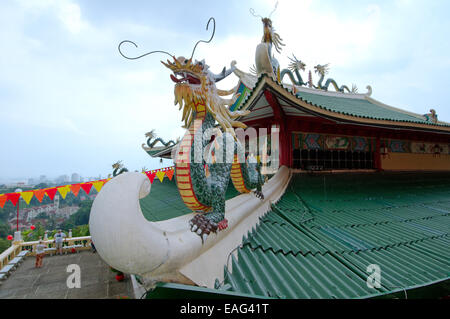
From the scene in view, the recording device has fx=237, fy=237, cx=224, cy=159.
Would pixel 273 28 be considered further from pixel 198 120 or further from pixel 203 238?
pixel 203 238

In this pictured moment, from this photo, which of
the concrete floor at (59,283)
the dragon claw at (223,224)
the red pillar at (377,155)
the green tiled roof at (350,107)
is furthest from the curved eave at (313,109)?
the concrete floor at (59,283)

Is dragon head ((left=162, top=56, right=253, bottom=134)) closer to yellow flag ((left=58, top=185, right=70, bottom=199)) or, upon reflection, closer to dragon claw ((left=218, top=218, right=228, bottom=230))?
dragon claw ((left=218, top=218, right=228, bottom=230))

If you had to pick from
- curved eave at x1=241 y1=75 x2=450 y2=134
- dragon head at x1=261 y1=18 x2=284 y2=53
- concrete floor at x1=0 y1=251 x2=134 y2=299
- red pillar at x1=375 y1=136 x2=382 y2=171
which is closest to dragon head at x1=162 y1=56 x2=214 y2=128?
curved eave at x1=241 y1=75 x2=450 y2=134

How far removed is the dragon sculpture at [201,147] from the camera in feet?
8.70

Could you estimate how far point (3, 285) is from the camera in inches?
291

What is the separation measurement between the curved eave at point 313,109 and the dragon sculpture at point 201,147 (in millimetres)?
1515

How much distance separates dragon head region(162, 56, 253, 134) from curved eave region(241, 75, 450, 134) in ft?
4.86

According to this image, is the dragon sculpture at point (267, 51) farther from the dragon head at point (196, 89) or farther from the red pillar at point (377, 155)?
the red pillar at point (377, 155)

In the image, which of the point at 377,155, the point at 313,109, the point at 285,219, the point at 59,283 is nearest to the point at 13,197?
the point at 59,283

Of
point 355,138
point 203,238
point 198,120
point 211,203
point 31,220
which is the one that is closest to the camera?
point 203,238

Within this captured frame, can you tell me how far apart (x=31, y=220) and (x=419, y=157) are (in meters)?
72.1
